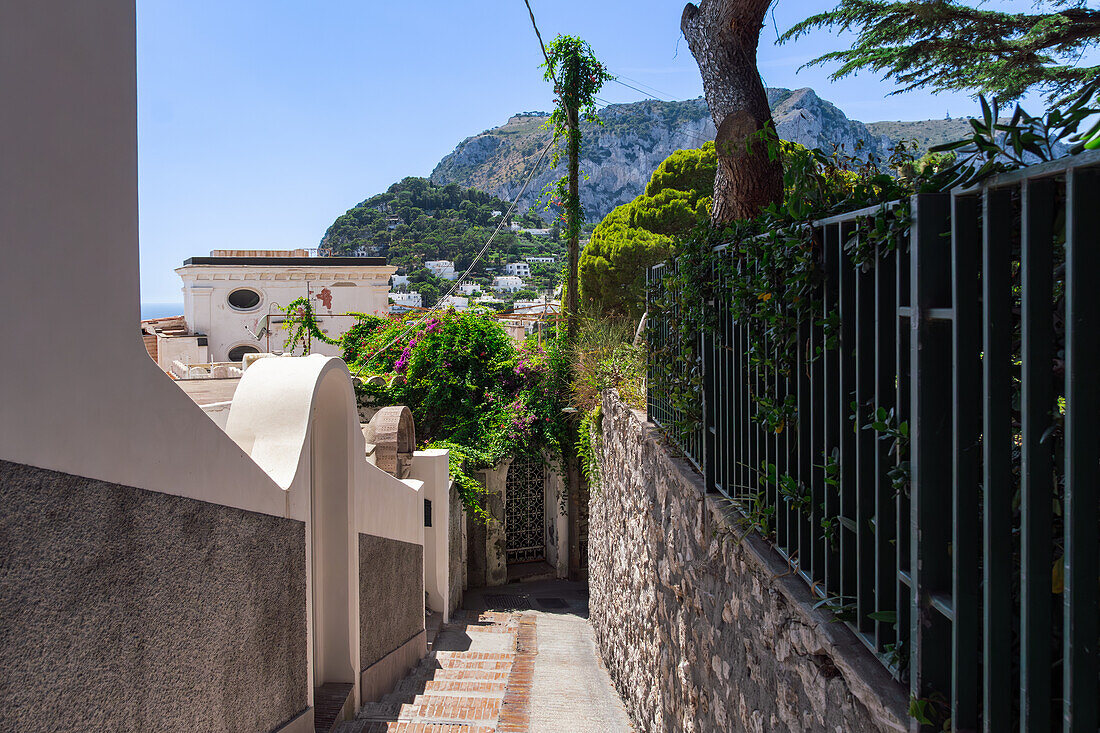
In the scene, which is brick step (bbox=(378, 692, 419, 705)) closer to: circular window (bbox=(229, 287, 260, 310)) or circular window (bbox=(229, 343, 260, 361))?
circular window (bbox=(229, 343, 260, 361))

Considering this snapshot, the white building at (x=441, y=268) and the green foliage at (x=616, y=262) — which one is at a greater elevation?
the white building at (x=441, y=268)

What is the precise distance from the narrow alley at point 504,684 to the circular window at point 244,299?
23847mm

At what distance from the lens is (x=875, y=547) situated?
1990mm

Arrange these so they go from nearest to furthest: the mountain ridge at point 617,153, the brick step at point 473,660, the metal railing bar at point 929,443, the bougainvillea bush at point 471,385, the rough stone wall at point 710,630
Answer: the metal railing bar at point 929,443
the rough stone wall at point 710,630
the brick step at point 473,660
the bougainvillea bush at point 471,385
the mountain ridge at point 617,153

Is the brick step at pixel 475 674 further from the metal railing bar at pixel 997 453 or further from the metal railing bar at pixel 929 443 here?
the metal railing bar at pixel 997 453

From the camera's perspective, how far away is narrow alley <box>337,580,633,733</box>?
5781mm

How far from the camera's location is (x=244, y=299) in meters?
31.3

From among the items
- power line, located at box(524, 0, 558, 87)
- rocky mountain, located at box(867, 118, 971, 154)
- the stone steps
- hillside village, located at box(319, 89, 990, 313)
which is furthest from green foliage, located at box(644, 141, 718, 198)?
hillside village, located at box(319, 89, 990, 313)

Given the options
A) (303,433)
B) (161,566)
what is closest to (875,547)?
(161,566)

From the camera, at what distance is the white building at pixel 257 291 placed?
30.5m

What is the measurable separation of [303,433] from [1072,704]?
4.25 metres

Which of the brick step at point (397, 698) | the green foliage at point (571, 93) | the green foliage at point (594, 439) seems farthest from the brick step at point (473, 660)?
the green foliage at point (571, 93)

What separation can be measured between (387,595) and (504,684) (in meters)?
1.42

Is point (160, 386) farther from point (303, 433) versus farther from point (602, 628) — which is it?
point (602, 628)
